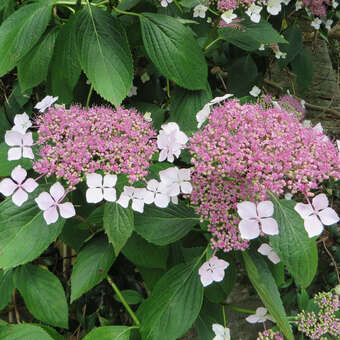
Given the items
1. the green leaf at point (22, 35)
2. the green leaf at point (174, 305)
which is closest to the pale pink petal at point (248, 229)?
the green leaf at point (174, 305)

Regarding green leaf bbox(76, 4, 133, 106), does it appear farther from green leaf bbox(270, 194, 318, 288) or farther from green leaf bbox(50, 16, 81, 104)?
green leaf bbox(270, 194, 318, 288)

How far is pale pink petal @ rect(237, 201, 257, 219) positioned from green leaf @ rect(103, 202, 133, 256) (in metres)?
0.26

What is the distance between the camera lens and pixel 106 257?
3.23ft

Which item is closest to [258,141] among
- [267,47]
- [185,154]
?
[185,154]

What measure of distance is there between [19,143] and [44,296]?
49 cm

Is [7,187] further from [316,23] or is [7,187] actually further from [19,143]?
[316,23]

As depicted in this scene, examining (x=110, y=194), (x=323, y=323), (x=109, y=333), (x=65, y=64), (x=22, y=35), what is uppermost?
(x=22, y=35)

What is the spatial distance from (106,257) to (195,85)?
57 centimetres

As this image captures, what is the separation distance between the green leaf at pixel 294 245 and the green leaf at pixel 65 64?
2.27 ft

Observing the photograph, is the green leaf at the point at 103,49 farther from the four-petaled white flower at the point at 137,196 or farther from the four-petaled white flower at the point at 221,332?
the four-petaled white flower at the point at 221,332

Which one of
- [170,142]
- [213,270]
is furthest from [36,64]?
[213,270]

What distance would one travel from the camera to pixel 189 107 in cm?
117

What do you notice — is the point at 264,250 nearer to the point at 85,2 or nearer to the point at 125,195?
the point at 125,195

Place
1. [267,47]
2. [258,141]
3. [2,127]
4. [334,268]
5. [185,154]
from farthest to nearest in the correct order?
[334,268], [267,47], [2,127], [185,154], [258,141]
